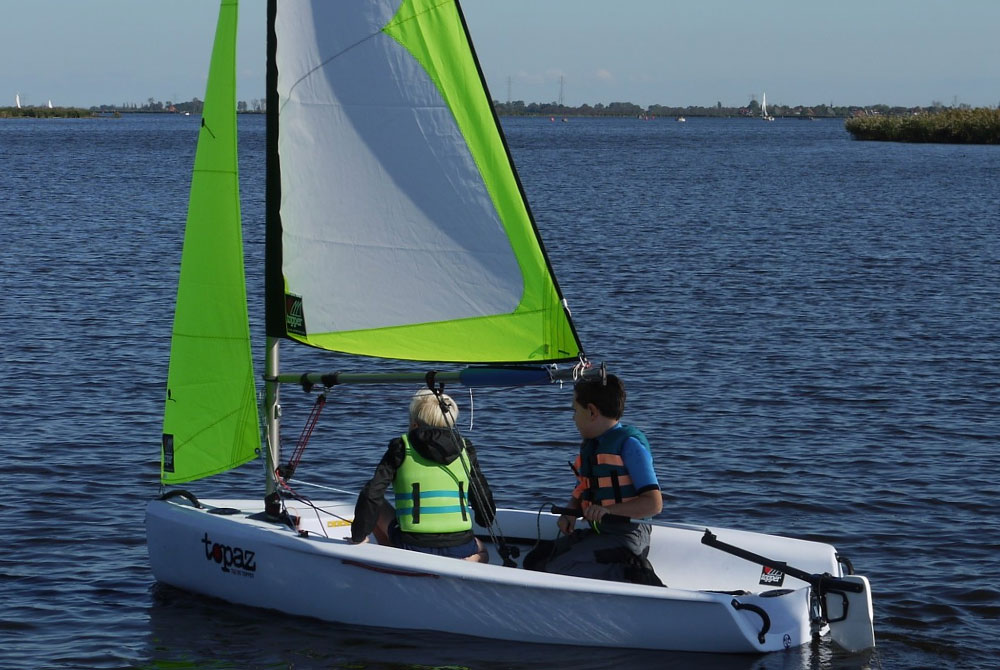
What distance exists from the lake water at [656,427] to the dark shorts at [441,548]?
1.73 ft

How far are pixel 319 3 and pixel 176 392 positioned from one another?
2.66 metres

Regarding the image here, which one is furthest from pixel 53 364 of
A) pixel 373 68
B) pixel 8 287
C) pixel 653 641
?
pixel 653 641

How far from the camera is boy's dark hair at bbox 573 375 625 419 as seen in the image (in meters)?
7.92

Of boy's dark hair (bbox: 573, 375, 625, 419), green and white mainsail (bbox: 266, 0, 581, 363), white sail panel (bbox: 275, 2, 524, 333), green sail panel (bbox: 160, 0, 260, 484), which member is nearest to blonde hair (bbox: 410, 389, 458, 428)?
green and white mainsail (bbox: 266, 0, 581, 363)

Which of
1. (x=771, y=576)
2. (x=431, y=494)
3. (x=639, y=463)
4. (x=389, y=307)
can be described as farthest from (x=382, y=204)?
(x=771, y=576)

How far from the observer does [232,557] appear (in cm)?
894

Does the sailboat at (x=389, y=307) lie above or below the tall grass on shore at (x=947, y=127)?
below

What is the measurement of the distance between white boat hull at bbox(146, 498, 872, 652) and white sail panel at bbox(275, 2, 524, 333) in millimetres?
1488

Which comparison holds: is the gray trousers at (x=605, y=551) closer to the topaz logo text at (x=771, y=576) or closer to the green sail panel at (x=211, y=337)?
the topaz logo text at (x=771, y=576)

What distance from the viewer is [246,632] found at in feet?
28.8

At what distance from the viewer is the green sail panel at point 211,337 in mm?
8711

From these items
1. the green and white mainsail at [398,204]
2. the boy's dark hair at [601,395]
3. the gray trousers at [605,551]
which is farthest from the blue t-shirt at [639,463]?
the green and white mainsail at [398,204]

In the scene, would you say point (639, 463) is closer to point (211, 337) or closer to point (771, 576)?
point (771, 576)

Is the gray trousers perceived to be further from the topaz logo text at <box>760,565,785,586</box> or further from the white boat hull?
the topaz logo text at <box>760,565,785,586</box>
